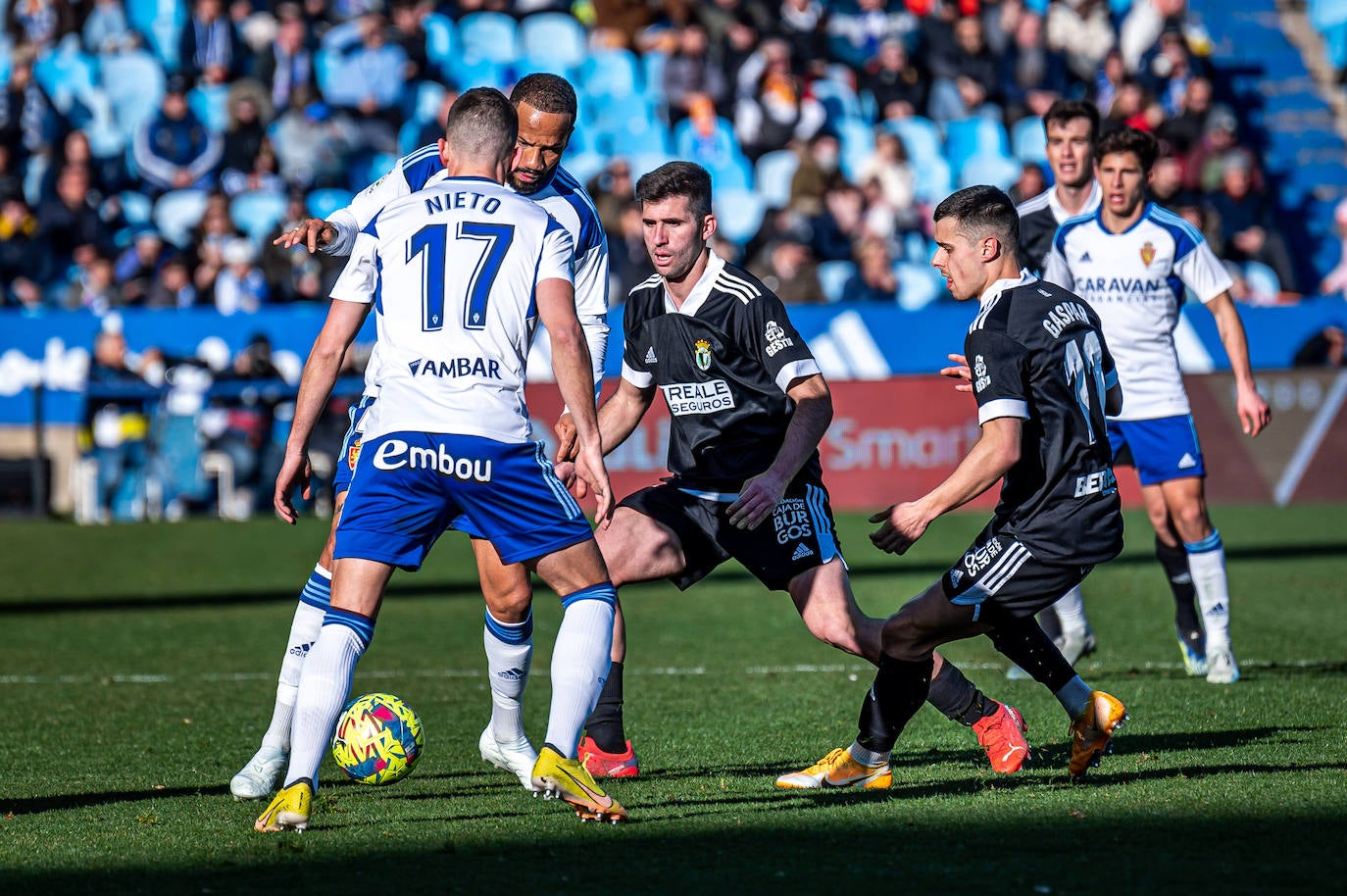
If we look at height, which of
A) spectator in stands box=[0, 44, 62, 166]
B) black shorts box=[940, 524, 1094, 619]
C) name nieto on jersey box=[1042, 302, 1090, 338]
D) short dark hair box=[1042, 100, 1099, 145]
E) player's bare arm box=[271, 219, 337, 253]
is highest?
spectator in stands box=[0, 44, 62, 166]

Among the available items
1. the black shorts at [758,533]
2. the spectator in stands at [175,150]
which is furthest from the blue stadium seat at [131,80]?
the black shorts at [758,533]

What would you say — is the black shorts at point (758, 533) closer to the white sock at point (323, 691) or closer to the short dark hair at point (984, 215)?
the short dark hair at point (984, 215)

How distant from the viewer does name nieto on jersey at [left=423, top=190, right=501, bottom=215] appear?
16.8 ft

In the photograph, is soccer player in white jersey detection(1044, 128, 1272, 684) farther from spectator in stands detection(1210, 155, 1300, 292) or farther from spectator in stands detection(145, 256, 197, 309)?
spectator in stands detection(1210, 155, 1300, 292)

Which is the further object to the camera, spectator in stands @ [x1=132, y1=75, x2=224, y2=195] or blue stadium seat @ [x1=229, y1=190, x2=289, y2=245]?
spectator in stands @ [x1=132, y1=75, x2=224, y2=195]

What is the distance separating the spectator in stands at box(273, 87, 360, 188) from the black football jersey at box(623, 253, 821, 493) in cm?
1455

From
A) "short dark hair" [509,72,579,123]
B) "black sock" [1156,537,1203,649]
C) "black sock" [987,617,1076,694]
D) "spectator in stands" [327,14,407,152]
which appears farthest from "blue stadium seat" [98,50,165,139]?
"black sock" [987,617,1076,694]

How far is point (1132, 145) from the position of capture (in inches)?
325

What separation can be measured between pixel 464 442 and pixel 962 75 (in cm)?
1830

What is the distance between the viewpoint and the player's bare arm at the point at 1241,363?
828cm

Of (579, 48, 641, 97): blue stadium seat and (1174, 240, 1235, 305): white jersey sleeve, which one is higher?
(579, 48, 641, 97): blue stadium seat

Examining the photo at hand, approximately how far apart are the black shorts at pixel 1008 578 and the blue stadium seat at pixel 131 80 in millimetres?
17771

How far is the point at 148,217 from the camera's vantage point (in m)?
20.2

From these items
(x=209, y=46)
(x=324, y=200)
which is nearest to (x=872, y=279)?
(x=324, y=200)
